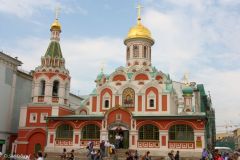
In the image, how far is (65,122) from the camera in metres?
29.5

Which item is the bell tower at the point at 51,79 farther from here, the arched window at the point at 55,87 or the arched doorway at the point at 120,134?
the arched doorway at the point at 120,134

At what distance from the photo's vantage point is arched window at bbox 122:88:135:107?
101 ft

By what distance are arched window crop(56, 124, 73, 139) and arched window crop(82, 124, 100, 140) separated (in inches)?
49.1

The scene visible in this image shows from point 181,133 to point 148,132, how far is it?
2.81 metres

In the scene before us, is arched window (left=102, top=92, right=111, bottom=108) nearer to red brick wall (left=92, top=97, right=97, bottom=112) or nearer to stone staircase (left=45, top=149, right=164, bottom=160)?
red brick wall (left=92, top=97, right=97, bottom=112)

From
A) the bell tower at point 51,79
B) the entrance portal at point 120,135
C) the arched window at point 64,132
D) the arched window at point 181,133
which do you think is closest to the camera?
the arched window at point 181,133

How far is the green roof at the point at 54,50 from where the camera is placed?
3231cm

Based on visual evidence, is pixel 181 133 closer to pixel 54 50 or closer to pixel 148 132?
pixel 148 132

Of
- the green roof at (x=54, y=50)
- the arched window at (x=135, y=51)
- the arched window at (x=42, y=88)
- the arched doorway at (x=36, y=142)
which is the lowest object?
the arched doorway at (x=36, y=142)

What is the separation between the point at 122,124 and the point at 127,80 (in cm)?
533

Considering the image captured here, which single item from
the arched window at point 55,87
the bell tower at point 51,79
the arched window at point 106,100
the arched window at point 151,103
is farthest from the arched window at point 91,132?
the arched window at point 151,103

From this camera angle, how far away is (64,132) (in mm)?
29453

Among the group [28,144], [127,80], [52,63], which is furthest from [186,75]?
[28,144]

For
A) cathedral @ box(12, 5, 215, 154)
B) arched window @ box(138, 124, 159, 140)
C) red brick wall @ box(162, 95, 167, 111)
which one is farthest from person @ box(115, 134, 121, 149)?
red brick wall @ box(162, 95, 167, 111)
